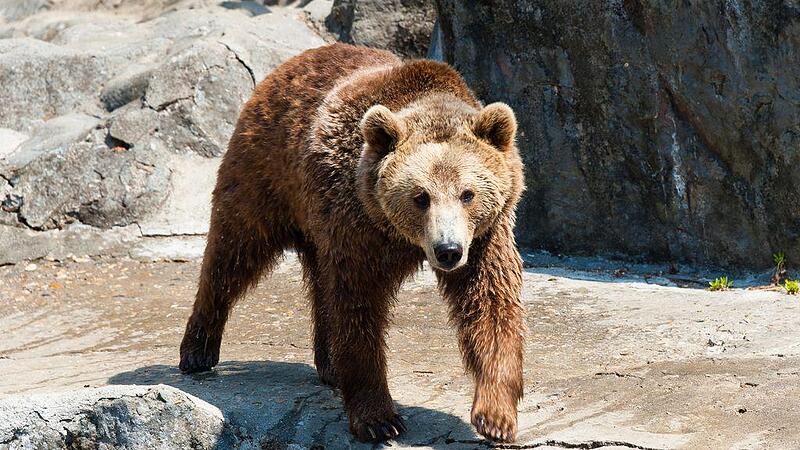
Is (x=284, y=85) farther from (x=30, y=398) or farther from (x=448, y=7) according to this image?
(x=448, y=7)

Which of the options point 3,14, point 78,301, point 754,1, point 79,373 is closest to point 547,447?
point 79,373

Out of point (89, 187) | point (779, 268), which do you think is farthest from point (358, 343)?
point (89, 187)

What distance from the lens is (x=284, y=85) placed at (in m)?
6.11

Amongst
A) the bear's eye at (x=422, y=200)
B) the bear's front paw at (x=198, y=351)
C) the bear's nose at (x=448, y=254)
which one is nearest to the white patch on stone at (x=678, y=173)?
the bear's front paw at (x=198, y=351)

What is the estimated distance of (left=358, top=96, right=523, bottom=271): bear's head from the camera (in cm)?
485

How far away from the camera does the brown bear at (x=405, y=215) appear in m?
4.92

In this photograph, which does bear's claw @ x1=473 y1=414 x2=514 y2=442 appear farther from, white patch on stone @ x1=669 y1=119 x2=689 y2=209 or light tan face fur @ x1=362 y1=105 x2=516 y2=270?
white patch on stone @ x1=669 y1=119 x2=689 y2=209

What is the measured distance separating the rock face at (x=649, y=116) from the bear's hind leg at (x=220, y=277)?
3411 mm

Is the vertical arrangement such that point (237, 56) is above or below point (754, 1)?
below

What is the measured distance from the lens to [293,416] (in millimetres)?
5422

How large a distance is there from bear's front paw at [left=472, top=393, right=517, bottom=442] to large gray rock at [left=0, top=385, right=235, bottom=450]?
1215 mm

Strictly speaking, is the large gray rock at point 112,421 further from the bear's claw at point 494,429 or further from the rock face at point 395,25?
the rock face at point 395,25

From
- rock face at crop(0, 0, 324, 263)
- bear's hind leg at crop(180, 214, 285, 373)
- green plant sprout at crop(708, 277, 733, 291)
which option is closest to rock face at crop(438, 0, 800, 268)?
green plant sprout at crop(708, 277, 733, 291)

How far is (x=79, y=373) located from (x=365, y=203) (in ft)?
8.18
